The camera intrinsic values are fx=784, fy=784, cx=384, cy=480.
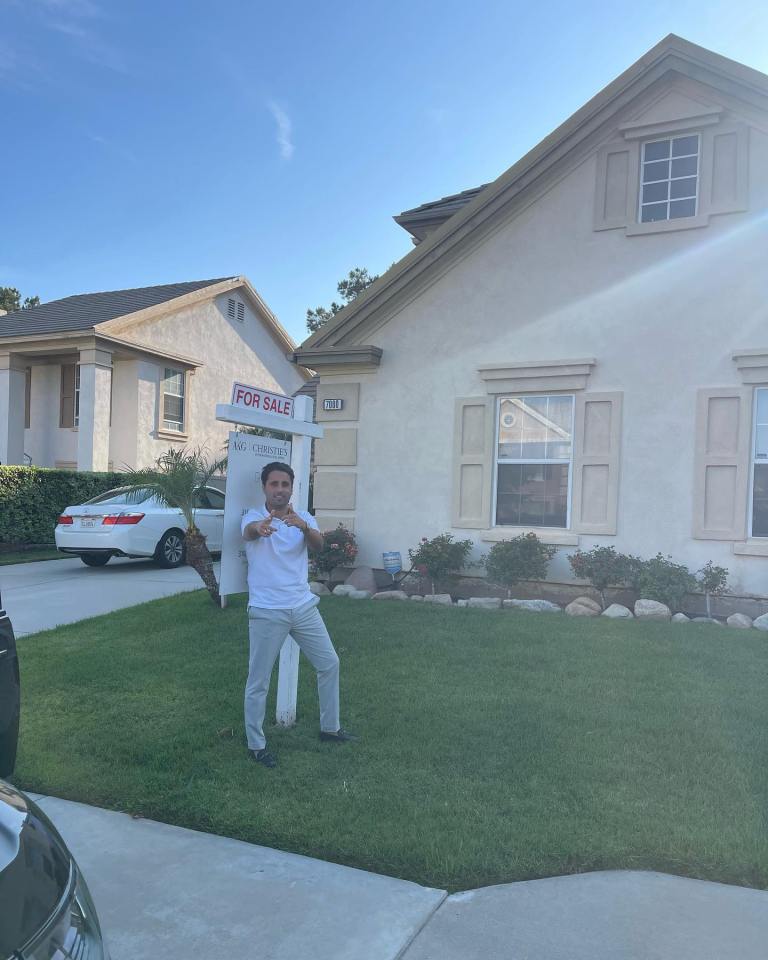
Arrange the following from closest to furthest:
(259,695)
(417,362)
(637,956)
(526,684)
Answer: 1. (637,956)
2. (259,695)
3. (526,684)
4. (417,362)

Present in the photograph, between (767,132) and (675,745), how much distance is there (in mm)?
6988

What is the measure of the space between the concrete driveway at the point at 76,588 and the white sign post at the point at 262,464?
4221mm

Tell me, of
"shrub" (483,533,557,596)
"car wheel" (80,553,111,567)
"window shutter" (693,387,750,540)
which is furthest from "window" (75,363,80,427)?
"window shutter" (693,387,750,540)

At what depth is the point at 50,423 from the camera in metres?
20.5

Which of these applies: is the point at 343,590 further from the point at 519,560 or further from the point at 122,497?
the point at 122,497

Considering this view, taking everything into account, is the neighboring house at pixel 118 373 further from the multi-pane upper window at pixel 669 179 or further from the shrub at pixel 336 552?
the multi-pane upper window at pixel 669 179

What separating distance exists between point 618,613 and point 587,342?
3.16 metres

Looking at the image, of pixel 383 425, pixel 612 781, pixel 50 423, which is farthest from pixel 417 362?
pixel 50 423

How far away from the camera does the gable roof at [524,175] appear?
8484 mm

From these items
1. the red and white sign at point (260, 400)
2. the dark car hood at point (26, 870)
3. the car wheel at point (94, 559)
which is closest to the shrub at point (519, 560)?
the red and white sign at point (260, 400)

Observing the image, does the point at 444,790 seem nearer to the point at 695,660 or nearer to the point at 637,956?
the point at 637,956

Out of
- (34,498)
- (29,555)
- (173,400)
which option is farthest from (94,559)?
(173,400)

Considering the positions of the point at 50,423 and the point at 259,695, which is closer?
the point at 259,695

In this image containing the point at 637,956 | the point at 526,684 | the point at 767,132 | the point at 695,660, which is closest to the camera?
the point at 637,956
